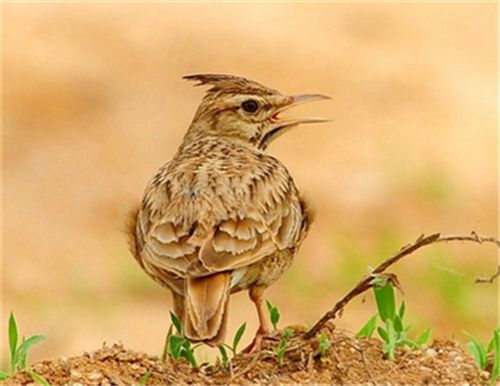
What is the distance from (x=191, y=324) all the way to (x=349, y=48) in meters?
8.99

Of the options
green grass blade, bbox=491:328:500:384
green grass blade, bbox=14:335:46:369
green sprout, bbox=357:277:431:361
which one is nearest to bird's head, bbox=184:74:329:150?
green sprout, bbox=357:277:431:361

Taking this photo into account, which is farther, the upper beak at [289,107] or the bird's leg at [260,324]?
the upper beak at [289,107]

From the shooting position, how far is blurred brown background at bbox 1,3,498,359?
10.8 metres

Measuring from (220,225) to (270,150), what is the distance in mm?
6386

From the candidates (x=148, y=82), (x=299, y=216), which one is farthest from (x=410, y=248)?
(x=148, y=82)

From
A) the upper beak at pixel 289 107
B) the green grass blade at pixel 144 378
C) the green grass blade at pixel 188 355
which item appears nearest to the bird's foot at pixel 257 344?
the green grass blade at pixel 188 355

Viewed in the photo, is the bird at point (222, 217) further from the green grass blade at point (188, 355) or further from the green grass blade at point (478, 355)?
the green grass blade at point (478, 355)

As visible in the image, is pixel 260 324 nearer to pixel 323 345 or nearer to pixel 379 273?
pixel 323 345

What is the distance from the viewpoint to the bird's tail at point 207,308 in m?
6.11

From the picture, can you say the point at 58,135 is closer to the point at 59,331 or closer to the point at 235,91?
the point at 59,331

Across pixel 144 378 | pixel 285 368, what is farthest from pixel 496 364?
pixel 144 378

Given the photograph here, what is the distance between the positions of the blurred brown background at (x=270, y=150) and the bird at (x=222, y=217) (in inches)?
90.3

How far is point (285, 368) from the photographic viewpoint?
6.28 metres

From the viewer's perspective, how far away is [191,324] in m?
6.15
